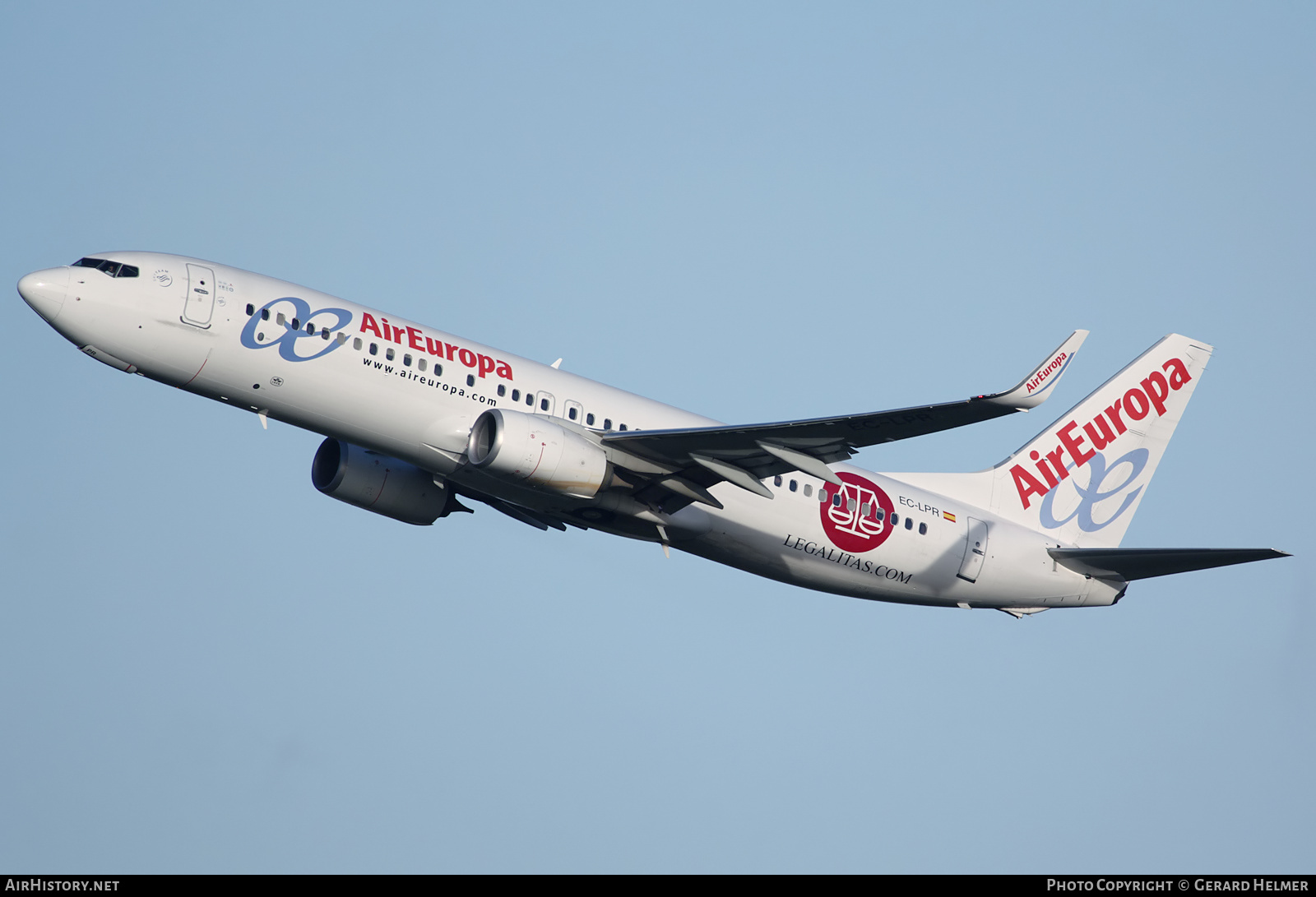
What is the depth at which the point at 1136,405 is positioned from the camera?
4831 centimetres

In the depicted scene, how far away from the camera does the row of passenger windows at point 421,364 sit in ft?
120

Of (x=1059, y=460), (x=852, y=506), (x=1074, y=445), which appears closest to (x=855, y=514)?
(x=852, y=506)

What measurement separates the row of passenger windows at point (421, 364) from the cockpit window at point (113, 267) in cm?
283

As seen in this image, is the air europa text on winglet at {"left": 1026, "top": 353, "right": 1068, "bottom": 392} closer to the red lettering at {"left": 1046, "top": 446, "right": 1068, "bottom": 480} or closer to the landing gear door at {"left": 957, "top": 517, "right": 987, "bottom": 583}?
the landing gear door at {"left": 957, "top": 517, "right": 987, "bottom": 583}

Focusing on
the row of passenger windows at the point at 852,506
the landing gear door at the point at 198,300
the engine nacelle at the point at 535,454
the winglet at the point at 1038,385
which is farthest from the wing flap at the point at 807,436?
the landing gear door at the point at 198,300

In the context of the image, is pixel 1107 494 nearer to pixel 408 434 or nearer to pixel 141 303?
pixel 408 434

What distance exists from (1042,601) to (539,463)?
1689 centimetres

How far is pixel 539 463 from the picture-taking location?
119ft

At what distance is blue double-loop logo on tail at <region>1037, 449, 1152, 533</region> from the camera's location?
4653 centimetres

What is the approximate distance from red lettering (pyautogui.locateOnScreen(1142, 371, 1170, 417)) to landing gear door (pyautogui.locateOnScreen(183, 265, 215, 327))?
29.0m

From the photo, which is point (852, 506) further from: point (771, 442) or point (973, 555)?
point (771, 442)

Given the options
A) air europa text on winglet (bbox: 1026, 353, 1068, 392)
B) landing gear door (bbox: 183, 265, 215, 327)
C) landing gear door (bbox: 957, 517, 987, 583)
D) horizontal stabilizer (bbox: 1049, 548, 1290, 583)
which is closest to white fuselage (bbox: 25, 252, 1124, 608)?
landing gear door (bbox: 183, 265, 215, 327)
